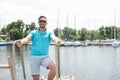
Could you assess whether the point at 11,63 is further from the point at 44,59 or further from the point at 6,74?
the point at 6,74

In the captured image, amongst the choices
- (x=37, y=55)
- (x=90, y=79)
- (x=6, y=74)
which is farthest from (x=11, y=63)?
(x=6, y=74)

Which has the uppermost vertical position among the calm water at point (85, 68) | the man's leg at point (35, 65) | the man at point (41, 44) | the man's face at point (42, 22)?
the man's face at point (42, 22)

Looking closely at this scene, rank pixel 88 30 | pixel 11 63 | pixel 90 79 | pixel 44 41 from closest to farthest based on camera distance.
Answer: pixel 11 63, pixel 44 41, pixel 90 79, pixel 88 30

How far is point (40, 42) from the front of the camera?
9094mm

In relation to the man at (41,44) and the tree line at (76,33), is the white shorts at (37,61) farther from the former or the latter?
the tree line at (76,33)

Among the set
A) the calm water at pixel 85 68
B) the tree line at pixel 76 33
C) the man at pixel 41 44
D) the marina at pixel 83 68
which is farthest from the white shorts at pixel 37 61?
the tree line at pixel 76 33

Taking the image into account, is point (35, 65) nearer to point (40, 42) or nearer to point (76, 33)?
point (40, 42)

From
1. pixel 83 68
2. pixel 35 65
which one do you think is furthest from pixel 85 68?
pixel 35 65

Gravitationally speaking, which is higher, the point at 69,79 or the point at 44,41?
the point at 44,41

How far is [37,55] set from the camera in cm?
926

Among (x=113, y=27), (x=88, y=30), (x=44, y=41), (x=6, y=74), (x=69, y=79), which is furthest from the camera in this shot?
(x=88, y=30)

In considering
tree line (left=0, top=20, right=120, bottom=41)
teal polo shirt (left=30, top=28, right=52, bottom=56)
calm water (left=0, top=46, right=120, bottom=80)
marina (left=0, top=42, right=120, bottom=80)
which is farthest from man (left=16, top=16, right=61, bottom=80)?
tree line (left=0, top=20, right=120, bottom=41)

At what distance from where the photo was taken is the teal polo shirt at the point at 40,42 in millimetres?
9086

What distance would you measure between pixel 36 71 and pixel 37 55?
0.48 meters
